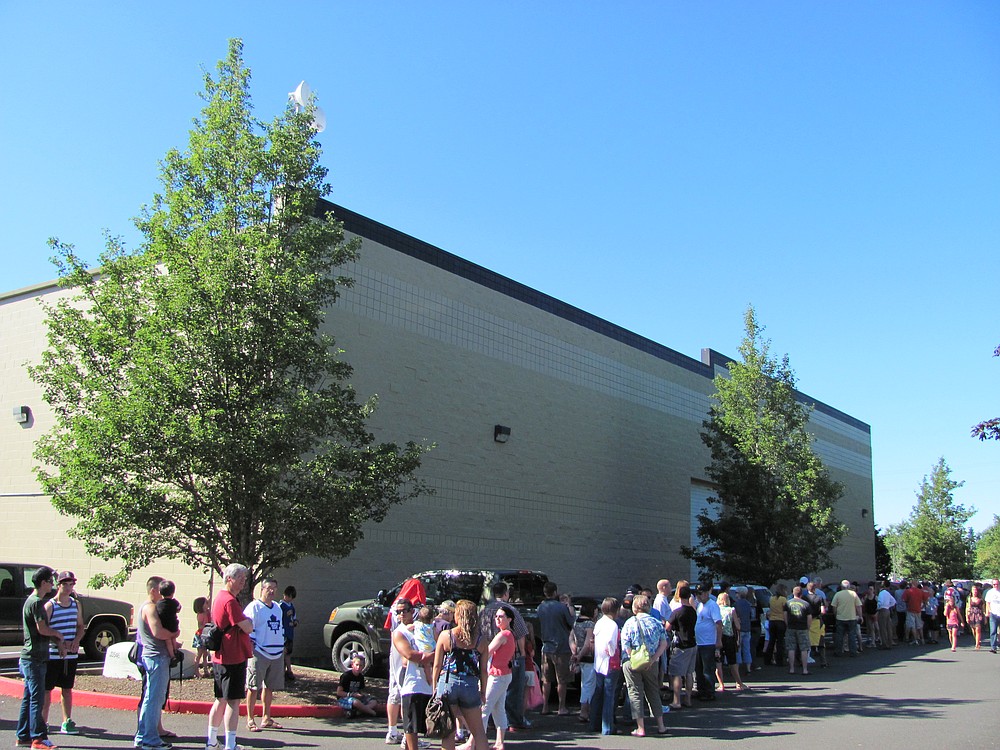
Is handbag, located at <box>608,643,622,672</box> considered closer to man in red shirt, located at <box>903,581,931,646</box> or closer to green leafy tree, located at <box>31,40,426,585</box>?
green leafy tree, located at <box>31,40,426,585</box>

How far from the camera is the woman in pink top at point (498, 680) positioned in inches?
348

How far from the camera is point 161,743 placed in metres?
8.07

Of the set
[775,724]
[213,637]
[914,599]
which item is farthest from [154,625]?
[914,599]

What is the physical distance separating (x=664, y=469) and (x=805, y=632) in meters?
11.7

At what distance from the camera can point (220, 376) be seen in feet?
38.8

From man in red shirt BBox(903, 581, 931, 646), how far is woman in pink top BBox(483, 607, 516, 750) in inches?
696

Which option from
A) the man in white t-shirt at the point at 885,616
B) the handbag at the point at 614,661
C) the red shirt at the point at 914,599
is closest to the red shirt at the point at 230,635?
the handbag at the point at 614,661

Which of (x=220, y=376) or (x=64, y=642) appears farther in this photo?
(x=220, y=376)

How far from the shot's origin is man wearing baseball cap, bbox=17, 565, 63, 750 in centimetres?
802

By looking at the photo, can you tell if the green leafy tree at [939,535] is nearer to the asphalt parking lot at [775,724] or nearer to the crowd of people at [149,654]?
the asphalt parking lot at [775,724]

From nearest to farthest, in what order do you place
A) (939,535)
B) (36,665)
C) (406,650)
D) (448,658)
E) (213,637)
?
(448,658), (406,650), (213,637), (36,665), (939,535)

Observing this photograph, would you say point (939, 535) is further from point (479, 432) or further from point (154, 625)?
point (154, 625)

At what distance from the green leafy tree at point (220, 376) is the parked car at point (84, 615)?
82.3 inches

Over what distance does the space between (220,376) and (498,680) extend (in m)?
5.76
